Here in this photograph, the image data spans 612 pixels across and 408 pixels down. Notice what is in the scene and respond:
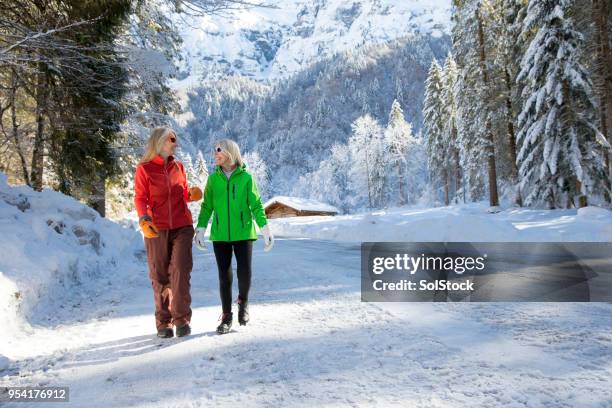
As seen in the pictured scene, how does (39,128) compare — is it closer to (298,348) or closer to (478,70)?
(298,348)

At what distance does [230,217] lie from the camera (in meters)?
4.10

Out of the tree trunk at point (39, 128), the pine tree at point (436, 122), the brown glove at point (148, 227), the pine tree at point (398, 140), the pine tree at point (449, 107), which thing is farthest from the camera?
the pine tree at point (398, 140)

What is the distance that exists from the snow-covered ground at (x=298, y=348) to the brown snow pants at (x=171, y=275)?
0.24 m

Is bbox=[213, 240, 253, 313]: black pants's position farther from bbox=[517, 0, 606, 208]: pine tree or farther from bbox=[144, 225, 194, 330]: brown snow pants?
bbox=[517, 0, 606, 208]: pine tree

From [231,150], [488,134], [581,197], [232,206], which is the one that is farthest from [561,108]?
[232,206]

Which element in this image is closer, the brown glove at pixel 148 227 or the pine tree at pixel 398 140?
the brown glove at pixel 148 227

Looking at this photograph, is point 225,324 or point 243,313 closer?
point 225,324

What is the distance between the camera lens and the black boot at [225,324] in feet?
13.1

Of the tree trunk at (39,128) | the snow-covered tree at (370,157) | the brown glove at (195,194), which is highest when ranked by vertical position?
the snow-covered tree at (370,157)

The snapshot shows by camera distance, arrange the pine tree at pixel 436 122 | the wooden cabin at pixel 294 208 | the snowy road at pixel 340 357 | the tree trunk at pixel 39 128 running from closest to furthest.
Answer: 1. the snowy road at pixel 340 357
2. the tree trunk at pixel 39 128
3. the pine tree at pixel 436 122
4. the wooden cabin at pixel 294 208

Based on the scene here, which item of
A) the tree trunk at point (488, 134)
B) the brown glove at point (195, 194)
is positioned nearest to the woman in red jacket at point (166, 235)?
the brown glove at point (195, 194)

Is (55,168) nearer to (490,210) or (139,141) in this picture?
(139,141)

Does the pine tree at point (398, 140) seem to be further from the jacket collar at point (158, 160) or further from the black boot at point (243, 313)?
the jacket collar at point (158, 160)

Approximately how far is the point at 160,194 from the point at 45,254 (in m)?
3.11
